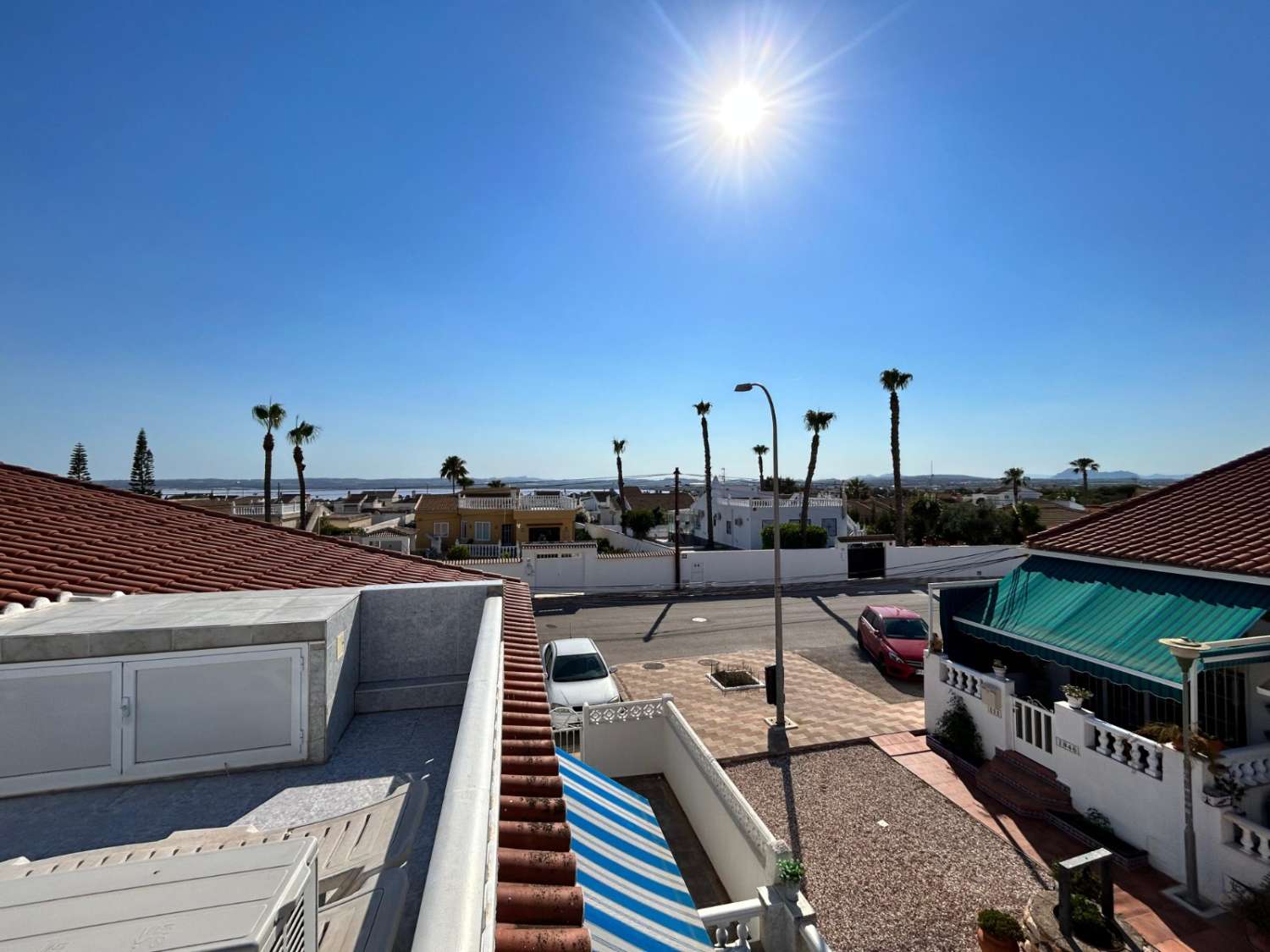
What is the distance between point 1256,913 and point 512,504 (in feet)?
125

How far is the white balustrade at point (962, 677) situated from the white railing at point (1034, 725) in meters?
0.76

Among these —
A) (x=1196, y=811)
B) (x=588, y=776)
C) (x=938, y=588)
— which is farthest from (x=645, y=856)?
(x=938, y=588)

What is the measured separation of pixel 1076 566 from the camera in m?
11.3

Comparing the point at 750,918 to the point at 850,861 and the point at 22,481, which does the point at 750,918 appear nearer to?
the point at 850,861

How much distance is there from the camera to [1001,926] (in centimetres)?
635

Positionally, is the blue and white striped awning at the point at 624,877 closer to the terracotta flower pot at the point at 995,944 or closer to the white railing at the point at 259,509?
the terracotta flower pot at the point at 995,944

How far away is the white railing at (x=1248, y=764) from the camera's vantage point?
25.0 ft

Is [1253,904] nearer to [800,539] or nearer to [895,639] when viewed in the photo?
[895,639]

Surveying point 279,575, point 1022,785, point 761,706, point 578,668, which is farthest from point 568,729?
point 1022,785

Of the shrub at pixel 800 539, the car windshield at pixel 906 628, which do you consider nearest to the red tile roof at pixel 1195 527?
the car windshield at pixel 906 628

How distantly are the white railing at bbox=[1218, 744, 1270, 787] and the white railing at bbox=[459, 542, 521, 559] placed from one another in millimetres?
31185

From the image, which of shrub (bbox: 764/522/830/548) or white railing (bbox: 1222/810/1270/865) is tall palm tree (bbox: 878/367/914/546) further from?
white railing (bbox: 1222/810/1270/865)

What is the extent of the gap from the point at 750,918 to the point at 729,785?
6.14ft

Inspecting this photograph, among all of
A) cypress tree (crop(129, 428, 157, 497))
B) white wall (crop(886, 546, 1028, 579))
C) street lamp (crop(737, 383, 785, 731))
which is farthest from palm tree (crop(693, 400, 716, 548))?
cypress tree (crop(129, 428, 157, 497))
